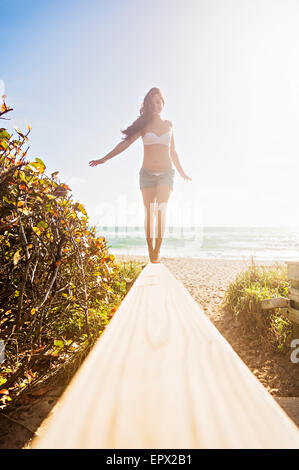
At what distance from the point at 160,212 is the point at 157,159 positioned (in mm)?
858

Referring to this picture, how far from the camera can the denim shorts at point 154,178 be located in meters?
4.10

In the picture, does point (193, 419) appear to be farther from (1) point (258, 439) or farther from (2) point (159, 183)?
(2) point (159, 183)

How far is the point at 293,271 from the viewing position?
4148mm

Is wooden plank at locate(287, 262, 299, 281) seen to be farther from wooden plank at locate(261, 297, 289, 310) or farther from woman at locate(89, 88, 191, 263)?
woman at locate(89, 88, 191, 263)

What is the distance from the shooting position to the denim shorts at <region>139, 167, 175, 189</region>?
13.4 feet

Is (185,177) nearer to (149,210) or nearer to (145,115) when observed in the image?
(149,210)

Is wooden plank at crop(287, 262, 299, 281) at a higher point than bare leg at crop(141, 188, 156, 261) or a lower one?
lower

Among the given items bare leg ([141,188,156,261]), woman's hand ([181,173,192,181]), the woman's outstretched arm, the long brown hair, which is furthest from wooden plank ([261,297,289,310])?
the long brown hair

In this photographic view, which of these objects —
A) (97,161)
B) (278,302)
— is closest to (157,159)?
(97,161)

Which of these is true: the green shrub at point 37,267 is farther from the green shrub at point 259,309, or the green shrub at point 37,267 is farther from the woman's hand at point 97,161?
the green shrub at point 259,309

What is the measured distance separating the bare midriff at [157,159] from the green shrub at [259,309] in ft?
11.0

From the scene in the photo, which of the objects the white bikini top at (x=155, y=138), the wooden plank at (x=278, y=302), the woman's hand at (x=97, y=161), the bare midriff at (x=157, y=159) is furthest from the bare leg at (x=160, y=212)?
the wooden plank at (x=278, y=302)

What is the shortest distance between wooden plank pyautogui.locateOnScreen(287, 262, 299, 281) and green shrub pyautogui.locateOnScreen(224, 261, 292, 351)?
0.86 m
